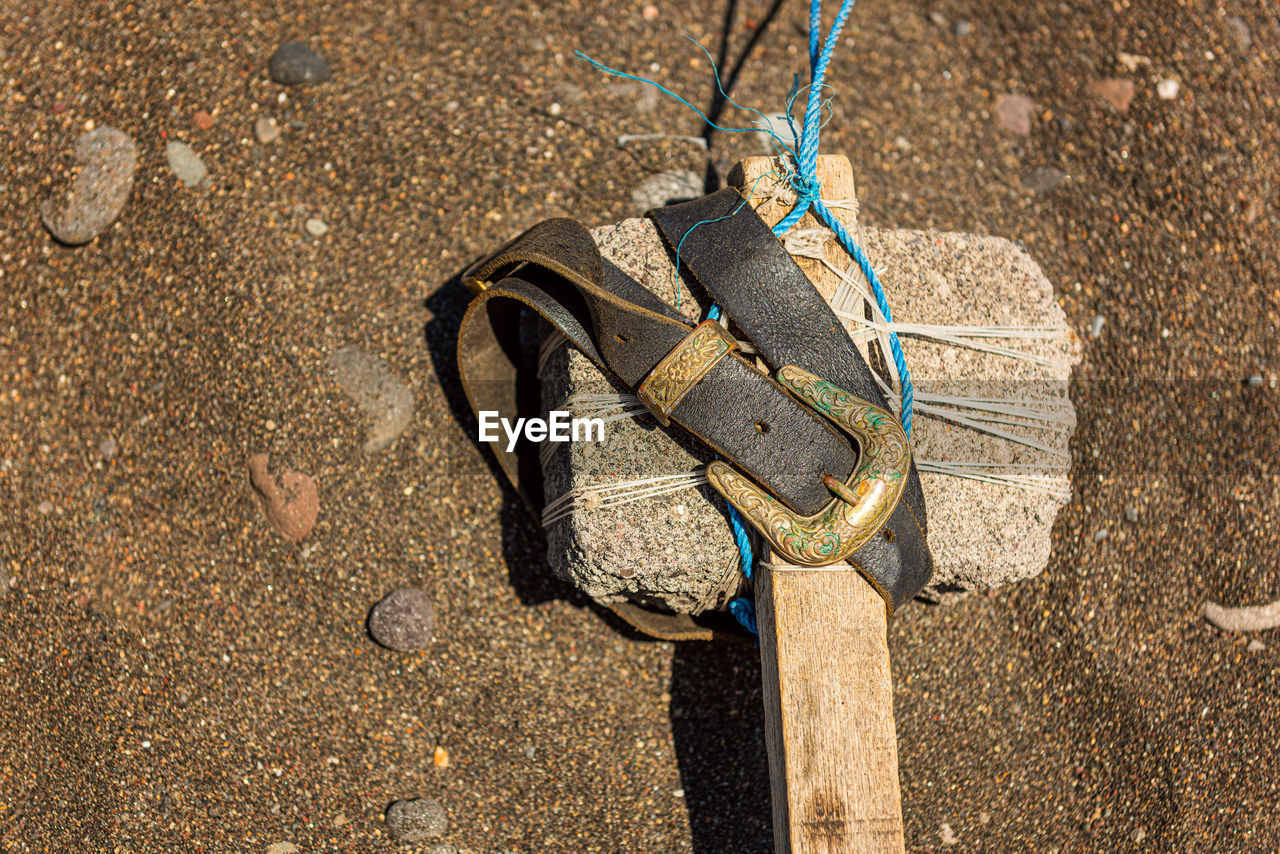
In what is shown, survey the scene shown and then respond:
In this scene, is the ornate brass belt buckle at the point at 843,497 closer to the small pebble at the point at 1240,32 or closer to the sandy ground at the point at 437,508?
the sandy ground at the point at 437,508

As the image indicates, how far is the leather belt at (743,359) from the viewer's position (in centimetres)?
186

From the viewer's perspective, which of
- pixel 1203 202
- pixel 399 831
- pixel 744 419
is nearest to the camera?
pixel 744 419

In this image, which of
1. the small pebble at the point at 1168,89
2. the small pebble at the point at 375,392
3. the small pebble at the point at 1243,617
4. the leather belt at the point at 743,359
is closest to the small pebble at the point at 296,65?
the small pebble at the point at 375,392

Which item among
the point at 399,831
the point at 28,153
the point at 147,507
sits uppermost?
the point at 28,153

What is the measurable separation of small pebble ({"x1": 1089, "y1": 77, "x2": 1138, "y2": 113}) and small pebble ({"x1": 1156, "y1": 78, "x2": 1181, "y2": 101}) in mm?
80

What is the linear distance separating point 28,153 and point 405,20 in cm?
124

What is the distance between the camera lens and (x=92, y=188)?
259cm

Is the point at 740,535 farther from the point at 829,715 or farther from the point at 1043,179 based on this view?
the point at 1043,179

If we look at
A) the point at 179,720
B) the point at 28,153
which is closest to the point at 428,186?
the point at 28,153

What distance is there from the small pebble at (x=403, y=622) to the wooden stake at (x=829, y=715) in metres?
1.07

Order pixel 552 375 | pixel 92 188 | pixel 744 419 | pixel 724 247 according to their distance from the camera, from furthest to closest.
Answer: pixel 92 188 → pixel 552 375 → pixel 724 247 → pixel 744 419

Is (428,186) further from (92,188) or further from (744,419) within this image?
(744,419)

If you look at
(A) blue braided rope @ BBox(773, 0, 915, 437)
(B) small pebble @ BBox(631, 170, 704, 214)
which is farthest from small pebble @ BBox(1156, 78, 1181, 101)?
(B) small pebble @ BBox(631, 170, 704, 214)

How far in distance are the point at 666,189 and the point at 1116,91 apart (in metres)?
1.62
